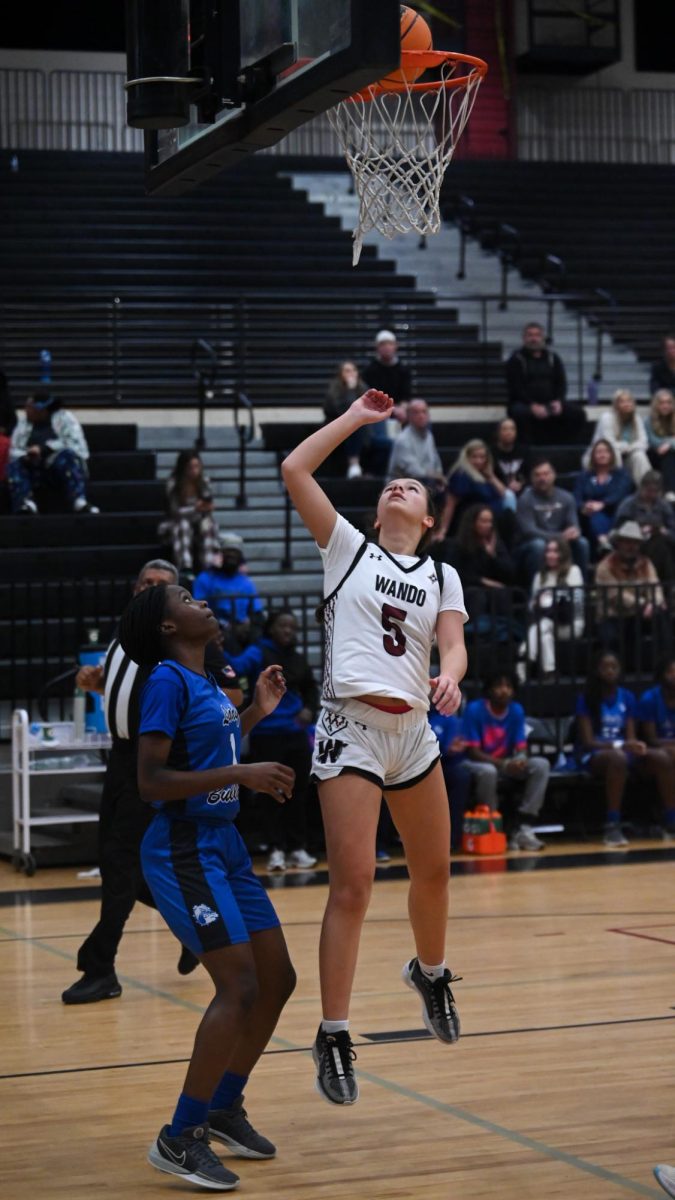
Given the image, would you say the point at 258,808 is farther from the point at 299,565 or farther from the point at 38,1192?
the point at 38,1192

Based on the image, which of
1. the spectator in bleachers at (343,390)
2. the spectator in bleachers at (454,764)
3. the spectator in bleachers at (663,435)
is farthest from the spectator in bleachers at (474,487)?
the spectator in bleachers at (454,764)

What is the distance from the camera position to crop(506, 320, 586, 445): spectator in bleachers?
16.1m

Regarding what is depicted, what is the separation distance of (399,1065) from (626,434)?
396 inches

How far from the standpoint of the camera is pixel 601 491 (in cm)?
1472

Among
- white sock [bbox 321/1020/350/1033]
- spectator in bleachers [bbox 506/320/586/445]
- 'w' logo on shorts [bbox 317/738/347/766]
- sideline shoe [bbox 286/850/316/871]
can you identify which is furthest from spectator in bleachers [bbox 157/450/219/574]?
white sock [bbox 321/1020/350/1033]

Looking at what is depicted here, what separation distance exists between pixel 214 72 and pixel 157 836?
2.35 metres

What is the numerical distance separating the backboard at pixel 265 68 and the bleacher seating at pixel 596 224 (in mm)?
14846

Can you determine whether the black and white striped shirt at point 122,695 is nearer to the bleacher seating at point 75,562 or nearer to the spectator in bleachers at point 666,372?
the bleacher seating at point 75,562

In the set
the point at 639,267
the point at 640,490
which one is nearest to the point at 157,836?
the point at 640,490

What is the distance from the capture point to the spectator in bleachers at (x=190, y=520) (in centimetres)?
1316

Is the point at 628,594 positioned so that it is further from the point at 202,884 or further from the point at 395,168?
the point at 202,884

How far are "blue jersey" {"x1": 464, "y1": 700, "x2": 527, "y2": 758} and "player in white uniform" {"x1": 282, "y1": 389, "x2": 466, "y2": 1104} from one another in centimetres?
630

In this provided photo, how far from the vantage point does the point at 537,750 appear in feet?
42.2

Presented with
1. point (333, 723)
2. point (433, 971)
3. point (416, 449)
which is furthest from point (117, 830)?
point (416, 449)
